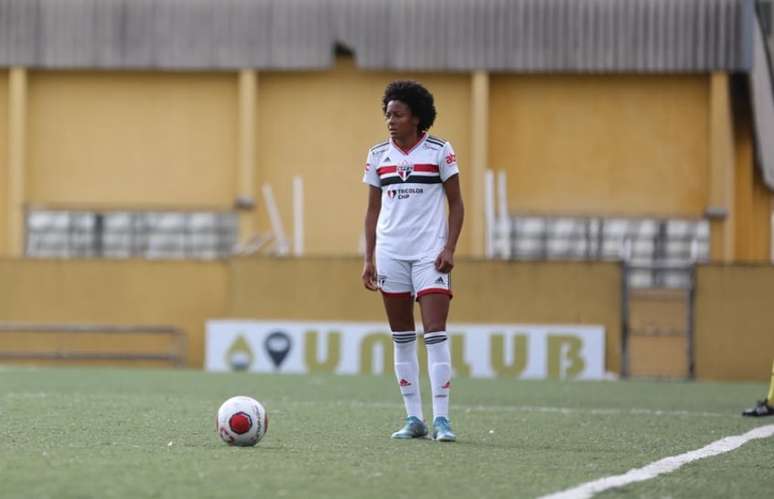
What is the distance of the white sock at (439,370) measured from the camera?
1041cm

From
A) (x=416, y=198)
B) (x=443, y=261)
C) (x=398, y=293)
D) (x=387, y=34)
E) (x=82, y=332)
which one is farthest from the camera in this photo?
(x=387, y=34)

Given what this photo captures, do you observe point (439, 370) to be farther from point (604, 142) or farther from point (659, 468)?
point (604, 142)

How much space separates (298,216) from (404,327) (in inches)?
880

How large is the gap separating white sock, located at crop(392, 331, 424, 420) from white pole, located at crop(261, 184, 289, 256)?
2196 centimetres

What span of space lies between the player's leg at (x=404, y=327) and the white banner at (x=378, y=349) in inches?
517

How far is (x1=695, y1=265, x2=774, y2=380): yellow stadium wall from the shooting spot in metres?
23.7

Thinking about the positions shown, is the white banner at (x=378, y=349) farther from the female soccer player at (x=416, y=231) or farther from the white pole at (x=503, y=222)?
the female soccer player at (x=416, y=231)

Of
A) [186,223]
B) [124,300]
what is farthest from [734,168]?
[124,300]

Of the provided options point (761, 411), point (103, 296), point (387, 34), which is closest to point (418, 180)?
point (761, 411)

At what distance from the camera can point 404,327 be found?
34.9 feet

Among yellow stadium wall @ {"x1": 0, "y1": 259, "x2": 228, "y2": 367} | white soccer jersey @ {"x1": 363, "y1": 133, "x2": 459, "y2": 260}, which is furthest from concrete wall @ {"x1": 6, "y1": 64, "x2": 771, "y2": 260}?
white soccer jersey @ {"x1": 363, "y1": 133, "x2": 459, "y2": 260}

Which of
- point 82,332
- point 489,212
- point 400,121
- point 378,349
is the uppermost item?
point 489,212

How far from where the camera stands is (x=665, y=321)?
81.2ft

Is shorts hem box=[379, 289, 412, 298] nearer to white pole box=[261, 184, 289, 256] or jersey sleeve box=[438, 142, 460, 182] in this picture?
jersey sleeve box=[438, 142, 460, 182]
